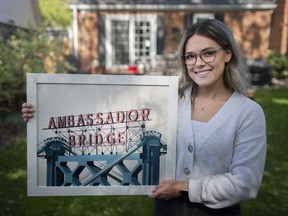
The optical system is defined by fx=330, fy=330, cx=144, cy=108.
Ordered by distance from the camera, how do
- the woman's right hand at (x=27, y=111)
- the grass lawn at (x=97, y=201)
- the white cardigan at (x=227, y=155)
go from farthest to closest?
the grass lawn at (x=97, y=201)
the woman's right hand at (x=27, y=111)
the white cardigan at (x=227, y=155)

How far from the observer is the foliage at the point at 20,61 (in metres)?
6.09

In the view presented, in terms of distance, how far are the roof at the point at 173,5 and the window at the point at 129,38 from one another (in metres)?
0.40

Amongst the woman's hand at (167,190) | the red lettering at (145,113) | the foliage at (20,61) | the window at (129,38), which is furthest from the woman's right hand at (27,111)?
the window at (129,38)

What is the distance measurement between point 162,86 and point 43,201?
243 centimetres

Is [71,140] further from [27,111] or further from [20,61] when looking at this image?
[20,61]

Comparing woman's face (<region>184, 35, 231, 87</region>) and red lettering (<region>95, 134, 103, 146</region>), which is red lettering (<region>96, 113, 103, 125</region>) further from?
woman's face (<region>184, 35, 231, 87</region>)

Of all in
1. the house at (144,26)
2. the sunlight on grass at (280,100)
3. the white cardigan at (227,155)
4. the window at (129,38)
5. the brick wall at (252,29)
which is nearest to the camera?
the white cardigan at (227,155)

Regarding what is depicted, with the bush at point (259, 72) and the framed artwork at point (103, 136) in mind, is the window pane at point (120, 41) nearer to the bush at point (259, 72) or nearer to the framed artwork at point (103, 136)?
the bush at point (259, 72)

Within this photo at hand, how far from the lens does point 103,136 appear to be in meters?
1.49

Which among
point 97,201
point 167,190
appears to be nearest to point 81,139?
point 167,190

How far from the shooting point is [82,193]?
4.92 feet

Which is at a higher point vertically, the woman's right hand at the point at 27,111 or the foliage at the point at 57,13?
the foliage at the point at 57,13

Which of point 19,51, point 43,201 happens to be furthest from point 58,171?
point 19,51

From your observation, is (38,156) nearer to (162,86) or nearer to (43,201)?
(162,86)
